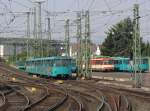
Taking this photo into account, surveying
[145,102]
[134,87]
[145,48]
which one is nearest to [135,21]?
[134,87]

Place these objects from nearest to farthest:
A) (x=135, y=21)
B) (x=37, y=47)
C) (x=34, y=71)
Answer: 1. (x=135, y=21)
2. (x=34, y=71)
3. (x=37, y=47)

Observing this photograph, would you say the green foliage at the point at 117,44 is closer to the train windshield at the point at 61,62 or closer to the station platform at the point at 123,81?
the station platform at the point at 123,81

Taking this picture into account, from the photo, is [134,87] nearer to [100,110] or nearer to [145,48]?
[100,110]

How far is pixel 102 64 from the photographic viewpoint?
7644cm

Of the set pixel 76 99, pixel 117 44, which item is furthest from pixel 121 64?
pixel 76 99

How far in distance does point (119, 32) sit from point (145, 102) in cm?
7979

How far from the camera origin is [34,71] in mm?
58656

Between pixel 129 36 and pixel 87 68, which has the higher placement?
pixel 129 36

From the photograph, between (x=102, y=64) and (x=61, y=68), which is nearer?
(x=61, y=68)

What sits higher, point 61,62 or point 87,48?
point 87,48

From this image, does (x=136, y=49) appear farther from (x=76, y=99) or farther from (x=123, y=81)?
(x=123, y=81)

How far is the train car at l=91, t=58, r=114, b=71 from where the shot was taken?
2963 inches

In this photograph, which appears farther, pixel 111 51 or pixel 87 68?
pixel 111 51

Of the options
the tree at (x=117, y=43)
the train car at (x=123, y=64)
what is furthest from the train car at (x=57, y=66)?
the tree at (x=117, y=43)
